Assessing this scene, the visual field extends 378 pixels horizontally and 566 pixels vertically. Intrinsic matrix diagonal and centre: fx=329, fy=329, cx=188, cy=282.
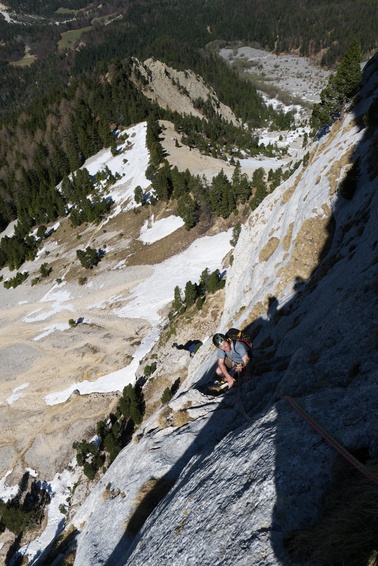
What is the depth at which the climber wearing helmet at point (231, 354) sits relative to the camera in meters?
14.2

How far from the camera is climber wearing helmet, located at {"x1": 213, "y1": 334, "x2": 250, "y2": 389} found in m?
14.2

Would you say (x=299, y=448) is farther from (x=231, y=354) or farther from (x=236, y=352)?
(x=231, y=354)

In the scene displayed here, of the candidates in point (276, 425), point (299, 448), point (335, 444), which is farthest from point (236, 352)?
point (335, 444)

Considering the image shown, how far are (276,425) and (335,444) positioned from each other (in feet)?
7.03

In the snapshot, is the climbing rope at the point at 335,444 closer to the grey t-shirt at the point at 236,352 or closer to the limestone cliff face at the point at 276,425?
the limestone cliff face at the point at 276,425

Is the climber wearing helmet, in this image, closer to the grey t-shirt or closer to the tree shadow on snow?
the grey t-shirt

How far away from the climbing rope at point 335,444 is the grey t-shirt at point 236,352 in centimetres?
536

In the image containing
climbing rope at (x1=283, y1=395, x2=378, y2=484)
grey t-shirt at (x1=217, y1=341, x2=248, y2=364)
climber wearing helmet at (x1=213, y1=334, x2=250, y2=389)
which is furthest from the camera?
grey t-shirt at (x1=217, y1=341, x2=248, y2=364)

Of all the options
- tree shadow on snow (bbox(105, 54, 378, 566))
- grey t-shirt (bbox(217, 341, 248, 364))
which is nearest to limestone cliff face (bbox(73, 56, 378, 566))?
tree shadow on snow (bbox(105, 54, 378, 566))

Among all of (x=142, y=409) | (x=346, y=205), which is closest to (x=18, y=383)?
(x=142, y=409)

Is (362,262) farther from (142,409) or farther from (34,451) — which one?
(34,451)

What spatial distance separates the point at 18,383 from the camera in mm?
53094

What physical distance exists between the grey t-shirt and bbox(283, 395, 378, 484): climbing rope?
17.6 ft

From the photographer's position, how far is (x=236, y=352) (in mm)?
14633
